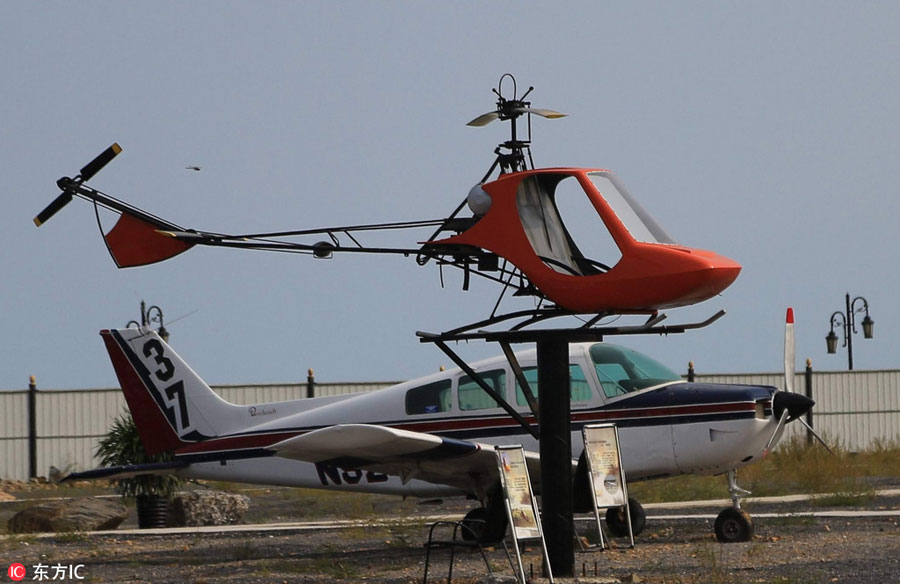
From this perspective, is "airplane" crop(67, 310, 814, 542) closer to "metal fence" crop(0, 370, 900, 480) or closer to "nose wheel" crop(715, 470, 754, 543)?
"nose wheel" crop(715, 470, 754, 543)

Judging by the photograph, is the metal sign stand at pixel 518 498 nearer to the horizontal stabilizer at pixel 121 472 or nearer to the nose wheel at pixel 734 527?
the nose wheel at pixel 734 527

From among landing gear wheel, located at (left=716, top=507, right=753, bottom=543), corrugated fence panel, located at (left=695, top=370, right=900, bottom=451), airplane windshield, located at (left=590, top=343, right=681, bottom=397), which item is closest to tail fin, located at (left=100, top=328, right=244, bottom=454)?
airplane windshield, located at (left=590, top=343, right=681, bottom=397)

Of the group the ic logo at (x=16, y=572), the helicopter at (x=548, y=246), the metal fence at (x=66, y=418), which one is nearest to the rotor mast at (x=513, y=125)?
the helicopter at (x=548, y=246)

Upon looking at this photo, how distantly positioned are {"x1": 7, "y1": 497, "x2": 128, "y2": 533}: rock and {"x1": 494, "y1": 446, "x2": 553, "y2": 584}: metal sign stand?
9.94m

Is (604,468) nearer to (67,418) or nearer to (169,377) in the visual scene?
(169,377)

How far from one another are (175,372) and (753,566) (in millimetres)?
8108

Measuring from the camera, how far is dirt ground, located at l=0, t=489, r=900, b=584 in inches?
410

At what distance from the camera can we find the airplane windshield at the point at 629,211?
367 inches

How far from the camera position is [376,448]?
10922 millimetres

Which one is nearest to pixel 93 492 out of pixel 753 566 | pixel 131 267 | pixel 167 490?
pixel 167 490

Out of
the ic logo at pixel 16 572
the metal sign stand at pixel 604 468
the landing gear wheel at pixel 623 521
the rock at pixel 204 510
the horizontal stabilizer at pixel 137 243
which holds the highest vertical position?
the horizontal stabilizer at pixel 137 243

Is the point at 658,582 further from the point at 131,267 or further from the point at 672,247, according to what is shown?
the point at 131,267

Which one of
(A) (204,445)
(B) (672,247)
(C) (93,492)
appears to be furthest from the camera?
(C) (93,492)

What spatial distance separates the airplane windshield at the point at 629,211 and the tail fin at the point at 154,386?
7.49m
